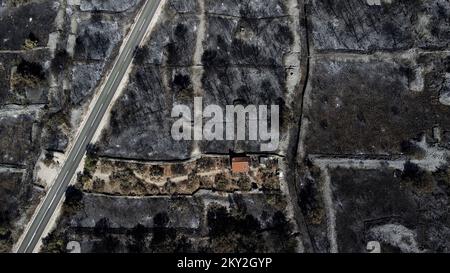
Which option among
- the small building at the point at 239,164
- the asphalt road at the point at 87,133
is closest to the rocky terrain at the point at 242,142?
the small building at the point at 239,164

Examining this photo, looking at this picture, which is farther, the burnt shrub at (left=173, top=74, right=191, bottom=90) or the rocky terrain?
the burnt shrub at (left=173, top=74, right=191, bottom=90)

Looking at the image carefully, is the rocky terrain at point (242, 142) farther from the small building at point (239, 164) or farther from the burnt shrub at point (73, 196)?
the small building at point (239, 164)

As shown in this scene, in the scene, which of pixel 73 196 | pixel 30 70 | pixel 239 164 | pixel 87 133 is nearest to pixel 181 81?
pixel 239 164

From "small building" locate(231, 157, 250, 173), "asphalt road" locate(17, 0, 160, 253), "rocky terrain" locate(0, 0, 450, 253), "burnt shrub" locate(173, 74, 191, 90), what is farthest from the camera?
"burnt shrub" locate(173, 74, 191, 90)

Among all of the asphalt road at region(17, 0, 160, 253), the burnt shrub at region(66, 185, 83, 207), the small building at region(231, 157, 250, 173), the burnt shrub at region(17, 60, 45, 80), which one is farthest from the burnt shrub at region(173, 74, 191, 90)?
the burnt shrub at region(66, 185, 83, 207)

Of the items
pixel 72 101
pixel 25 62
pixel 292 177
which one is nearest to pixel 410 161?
pixel 292 177

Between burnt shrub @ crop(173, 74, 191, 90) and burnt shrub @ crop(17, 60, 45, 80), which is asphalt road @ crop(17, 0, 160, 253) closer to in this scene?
burnt shrub @ crop(173, 74, 191, 90)
